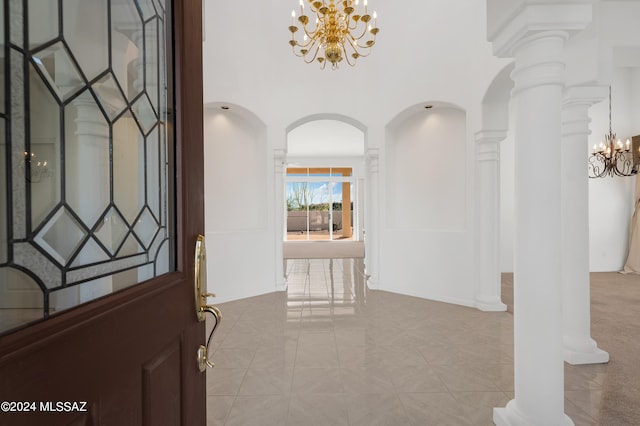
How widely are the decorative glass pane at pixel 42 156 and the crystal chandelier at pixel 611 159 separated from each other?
27.2ft

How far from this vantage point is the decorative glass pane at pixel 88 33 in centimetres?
59

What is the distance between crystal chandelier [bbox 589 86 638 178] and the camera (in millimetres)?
6422

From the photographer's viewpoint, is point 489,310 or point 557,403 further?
point 489,310

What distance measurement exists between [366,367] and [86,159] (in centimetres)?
276

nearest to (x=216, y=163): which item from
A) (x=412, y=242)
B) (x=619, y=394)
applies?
(x=412, y=242)

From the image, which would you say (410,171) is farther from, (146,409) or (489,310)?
(146,409)

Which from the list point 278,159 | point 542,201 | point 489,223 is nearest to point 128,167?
point 542,201

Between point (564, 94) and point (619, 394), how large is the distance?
2.42 meters

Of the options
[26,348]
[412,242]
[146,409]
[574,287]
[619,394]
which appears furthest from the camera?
[412,242]

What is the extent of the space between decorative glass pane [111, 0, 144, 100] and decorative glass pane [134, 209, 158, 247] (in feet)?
0.90

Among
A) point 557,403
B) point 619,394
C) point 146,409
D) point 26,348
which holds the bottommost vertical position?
point 619,394

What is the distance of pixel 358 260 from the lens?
8.77m

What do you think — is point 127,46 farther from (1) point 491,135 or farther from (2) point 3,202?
(1) point 491,135

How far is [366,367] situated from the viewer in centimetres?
284
